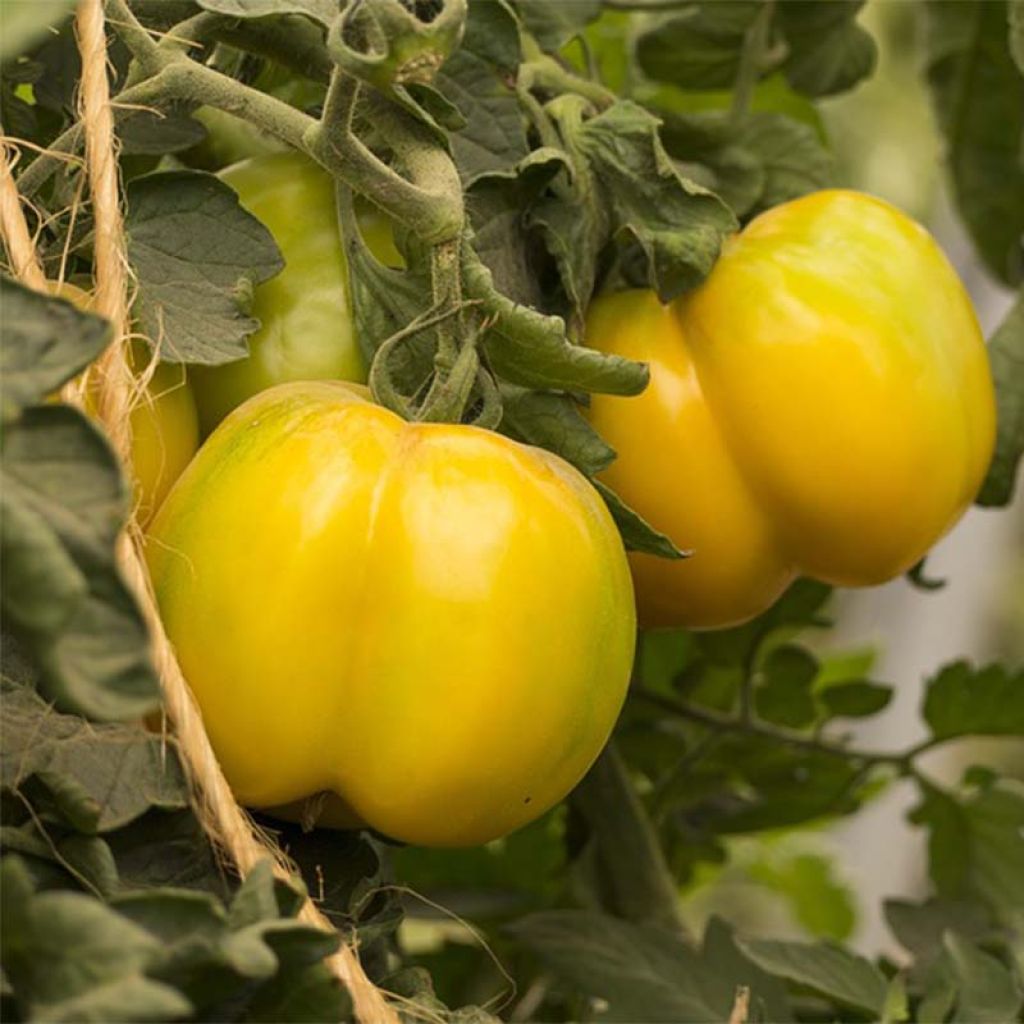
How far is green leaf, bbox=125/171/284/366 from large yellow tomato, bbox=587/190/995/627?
0.41ft

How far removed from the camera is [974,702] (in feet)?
2.51

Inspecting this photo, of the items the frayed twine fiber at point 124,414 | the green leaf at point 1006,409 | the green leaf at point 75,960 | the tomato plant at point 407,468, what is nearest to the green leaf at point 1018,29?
the tomato plant at point 407,468

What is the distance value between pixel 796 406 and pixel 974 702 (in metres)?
0.26

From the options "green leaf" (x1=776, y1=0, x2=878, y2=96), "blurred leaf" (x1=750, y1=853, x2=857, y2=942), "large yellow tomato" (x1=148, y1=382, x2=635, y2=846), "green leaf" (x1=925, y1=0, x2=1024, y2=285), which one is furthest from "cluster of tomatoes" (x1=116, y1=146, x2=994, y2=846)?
"blurred leaf" (x1=750, y1=853, x2=857, y2=942)

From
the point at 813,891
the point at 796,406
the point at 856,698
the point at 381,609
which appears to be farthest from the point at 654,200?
the point at 813,891

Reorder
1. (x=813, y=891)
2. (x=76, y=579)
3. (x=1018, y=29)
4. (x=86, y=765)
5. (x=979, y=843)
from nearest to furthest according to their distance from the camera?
(x=76, y=579)
(x=86, y=765)
(x=1018, y=29)
(x=979, y=843)
(x=813, y=891)

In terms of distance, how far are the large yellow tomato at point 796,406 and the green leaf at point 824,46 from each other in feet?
0.66

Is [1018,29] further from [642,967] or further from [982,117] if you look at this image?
[642,967]

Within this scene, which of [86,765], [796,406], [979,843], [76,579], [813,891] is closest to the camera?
[76,579]

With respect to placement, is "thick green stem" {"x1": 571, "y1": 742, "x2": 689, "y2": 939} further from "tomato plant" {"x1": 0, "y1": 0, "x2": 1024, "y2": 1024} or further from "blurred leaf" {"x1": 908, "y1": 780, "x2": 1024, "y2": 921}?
"blurred leaf" {"x1": 908, "y1": 780, "x2": 1024, "y2": 921}

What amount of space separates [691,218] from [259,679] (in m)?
0.22

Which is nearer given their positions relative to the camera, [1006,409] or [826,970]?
[826,970]

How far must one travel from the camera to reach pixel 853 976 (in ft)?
1.95

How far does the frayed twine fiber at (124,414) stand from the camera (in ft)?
1.35
